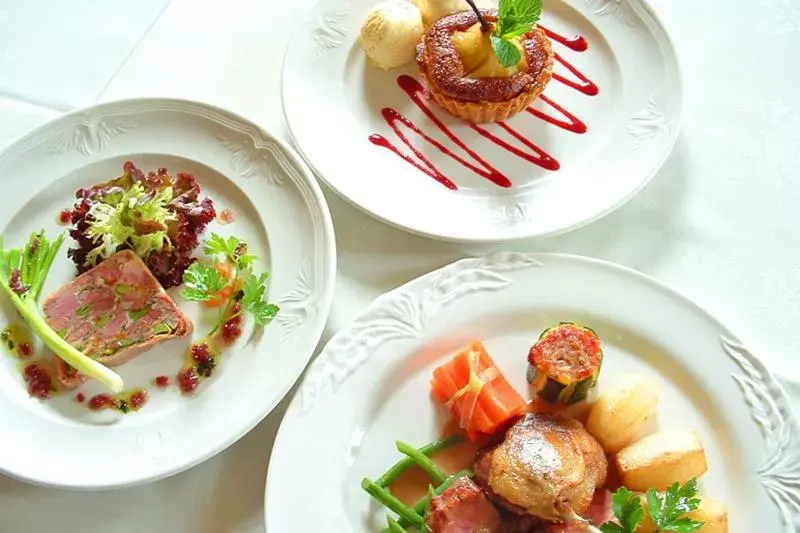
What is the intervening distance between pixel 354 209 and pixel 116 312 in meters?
0.78

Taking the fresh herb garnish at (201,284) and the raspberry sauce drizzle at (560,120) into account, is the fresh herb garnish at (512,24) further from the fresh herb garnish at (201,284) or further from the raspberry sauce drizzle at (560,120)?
the fresh herb garnish at (201,284)

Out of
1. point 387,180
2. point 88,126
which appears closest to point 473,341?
point 387,180

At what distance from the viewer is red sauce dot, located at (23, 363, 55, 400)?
2125 mm

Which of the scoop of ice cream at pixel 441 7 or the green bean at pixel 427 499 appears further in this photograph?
the scoop of ice cream at pixel 441 7

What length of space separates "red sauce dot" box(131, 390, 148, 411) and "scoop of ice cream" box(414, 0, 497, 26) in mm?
1583

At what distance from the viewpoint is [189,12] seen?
114 inches

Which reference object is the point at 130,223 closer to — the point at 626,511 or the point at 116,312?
the point at 116,312

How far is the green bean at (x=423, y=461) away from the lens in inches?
77.1

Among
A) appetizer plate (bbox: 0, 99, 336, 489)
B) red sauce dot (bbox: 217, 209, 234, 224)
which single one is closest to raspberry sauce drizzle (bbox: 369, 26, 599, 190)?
appetizer plate (bbox: 0, 99, 336, 489)

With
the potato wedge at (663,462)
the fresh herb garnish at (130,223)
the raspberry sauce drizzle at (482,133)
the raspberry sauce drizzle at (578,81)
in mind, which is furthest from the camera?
the raspberry sauce drizzle at (578,81)

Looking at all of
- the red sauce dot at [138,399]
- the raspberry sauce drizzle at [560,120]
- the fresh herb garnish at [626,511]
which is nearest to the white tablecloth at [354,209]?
the red sauce dot at [138,399]

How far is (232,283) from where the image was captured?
230 cm

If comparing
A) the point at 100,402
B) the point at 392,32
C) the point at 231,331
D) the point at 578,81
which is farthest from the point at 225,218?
the point at 578,81

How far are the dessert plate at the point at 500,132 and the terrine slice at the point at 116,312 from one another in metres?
0.62
